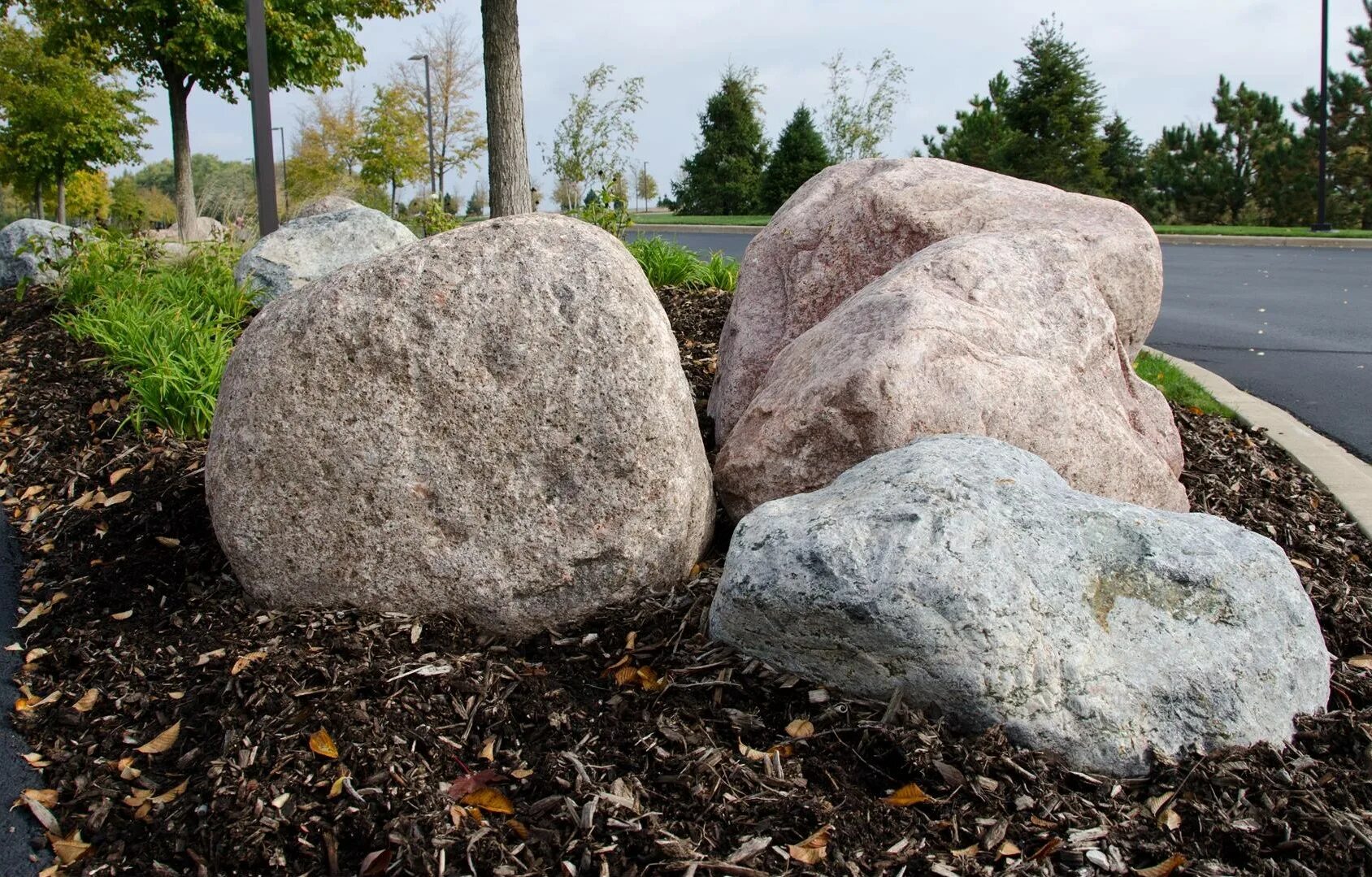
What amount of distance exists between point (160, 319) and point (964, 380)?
511 centimetres

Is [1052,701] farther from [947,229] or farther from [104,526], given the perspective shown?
[104,526]

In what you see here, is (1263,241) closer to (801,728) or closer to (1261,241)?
(1261,241)

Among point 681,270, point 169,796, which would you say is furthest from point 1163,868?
point 681,270

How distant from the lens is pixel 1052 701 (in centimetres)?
264

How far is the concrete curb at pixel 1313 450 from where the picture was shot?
4934 mm

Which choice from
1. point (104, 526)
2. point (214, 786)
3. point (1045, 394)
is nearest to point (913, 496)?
point (1045, 394)

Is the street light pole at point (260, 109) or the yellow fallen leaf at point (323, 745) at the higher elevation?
the street light pole at point (260, 109)

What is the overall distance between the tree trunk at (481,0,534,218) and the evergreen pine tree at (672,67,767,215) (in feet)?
76.9

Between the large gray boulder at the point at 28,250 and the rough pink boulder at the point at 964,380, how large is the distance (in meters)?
8.21

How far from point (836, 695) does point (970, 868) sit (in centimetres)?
61

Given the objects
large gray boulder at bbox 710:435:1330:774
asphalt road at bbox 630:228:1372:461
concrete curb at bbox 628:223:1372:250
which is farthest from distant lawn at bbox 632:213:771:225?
large gray boulder at bbox 710:435:1330:774

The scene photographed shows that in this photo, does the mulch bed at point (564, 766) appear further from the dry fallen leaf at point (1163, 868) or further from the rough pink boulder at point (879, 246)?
the rough pink boulder at point (879, 246)

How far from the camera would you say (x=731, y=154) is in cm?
3362

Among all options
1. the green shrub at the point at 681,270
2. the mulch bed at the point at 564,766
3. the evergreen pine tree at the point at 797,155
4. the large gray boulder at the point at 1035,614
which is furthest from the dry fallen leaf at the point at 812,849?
the evergreen pine tree at the point at 797,155
